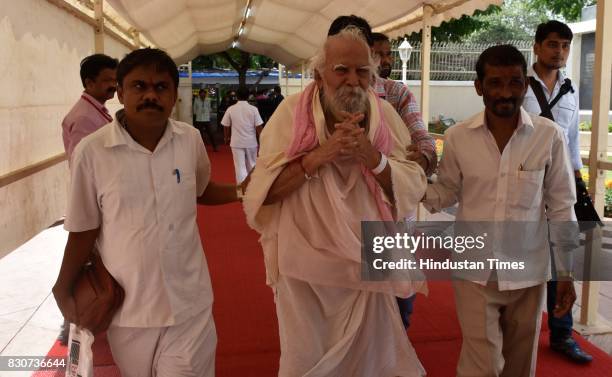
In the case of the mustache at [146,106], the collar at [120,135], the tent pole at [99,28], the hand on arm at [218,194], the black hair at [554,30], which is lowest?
the hand on arm at [218,194]

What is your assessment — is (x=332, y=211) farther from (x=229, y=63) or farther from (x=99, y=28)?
(x=229, y=63)

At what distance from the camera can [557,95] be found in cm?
334

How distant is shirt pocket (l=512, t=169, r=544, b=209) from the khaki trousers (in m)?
0.37

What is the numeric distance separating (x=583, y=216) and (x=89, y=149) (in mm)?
2549

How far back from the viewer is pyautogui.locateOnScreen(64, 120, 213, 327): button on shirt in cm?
200

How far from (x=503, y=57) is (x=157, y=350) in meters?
1.79

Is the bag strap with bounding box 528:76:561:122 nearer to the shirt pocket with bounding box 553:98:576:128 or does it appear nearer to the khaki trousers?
the shirt pocket with bounding box 553:98:576:128

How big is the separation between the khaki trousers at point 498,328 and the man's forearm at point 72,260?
63.2 inches

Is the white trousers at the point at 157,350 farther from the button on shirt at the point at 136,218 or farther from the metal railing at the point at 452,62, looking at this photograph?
the metal railing at the point at 452,62

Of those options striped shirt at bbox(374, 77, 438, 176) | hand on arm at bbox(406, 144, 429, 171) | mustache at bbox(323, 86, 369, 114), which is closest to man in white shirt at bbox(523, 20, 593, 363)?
striped shirt at bbox(374, 77, 438, 176)

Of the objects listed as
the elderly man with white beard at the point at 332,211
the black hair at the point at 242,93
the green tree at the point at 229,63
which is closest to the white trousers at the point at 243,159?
the black hair at the point at 242,93

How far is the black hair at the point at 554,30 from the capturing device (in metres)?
3.29

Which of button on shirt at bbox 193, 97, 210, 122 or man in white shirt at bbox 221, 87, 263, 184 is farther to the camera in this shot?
button on shirt at bbox 193, 97, 210, 122

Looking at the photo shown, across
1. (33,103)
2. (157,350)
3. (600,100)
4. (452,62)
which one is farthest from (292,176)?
(452,62)
